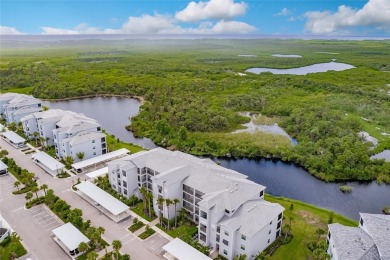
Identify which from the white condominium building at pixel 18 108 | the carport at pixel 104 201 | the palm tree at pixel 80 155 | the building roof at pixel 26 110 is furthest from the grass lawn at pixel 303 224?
the white condominium building at pixel 18 108

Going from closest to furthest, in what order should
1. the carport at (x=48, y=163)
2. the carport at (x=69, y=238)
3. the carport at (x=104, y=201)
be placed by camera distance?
1. the carport at (x=69, y=238)
2. the carport at (x=104, y=201)
3. the carport at (x=48, y=163)

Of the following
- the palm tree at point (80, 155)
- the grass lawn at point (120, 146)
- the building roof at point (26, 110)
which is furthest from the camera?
the building roof at point (26, 110)

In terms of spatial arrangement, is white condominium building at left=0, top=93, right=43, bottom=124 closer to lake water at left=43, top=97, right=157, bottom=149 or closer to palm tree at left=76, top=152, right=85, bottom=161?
lake water at left=43, top=97, right=157, bottom=149

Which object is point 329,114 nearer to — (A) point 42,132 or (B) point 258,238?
(B) point 258,238

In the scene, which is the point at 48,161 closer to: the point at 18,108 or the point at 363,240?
the point at 18,108

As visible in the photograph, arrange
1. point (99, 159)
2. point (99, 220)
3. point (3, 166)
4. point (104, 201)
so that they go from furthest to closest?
point (99, 159)
point (3, 166)
point (104, 201)
point (99, 220)

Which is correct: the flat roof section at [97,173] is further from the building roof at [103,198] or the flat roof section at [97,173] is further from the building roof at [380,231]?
the building roof at [380,231]

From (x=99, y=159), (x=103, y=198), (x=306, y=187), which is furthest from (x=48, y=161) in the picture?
(x=306, y=187)
